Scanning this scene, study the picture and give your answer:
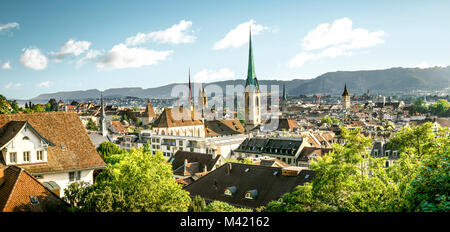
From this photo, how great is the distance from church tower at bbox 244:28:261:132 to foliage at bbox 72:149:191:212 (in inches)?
3296

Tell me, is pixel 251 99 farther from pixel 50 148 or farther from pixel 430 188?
pixel 430 188

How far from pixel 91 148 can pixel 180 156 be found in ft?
94.4

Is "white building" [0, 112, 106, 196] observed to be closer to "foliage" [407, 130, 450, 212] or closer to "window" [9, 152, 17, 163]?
"window" [9, 152, 17, 163]

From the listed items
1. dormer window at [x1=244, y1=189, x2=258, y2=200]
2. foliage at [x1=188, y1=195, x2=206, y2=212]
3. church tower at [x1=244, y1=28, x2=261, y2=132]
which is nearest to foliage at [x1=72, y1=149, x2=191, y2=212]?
foliage at [x1=188, y1=195, x2=206, y2=212]

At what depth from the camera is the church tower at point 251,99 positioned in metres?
102

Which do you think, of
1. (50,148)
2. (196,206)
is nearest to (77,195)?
(50,148)

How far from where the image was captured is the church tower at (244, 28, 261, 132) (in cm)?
10231

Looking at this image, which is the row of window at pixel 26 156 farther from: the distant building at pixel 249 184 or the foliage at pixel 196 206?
the distant building at pixel 249 184
